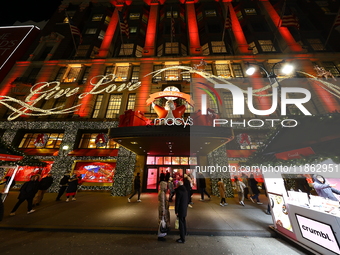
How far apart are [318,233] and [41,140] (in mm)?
21104

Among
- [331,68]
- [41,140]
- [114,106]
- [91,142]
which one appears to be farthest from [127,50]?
[331,68]

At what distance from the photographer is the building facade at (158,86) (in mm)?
11500

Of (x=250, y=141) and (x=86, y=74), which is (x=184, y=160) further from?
(x=86, y=74)

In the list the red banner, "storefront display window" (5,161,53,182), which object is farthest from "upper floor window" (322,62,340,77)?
"storefront display window" (5,161,53,182)

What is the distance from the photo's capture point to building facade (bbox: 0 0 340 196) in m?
11.5

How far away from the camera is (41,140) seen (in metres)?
14.5

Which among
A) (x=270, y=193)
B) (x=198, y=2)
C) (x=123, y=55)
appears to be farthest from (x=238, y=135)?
(x=198, y=2)

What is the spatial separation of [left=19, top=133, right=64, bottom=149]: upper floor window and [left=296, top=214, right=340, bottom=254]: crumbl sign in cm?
1929

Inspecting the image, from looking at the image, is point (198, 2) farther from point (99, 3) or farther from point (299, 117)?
point (299, 117)

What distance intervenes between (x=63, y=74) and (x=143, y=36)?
1378cm

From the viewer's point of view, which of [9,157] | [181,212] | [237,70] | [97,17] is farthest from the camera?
[97,17]

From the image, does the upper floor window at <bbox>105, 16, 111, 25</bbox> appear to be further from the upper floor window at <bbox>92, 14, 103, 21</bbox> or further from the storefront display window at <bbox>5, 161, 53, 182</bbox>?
the storefront display window at <bbox>5, 161, 53, 182</bbox>

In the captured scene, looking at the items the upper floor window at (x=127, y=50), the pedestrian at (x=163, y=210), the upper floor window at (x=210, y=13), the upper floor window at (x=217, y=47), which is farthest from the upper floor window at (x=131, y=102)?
the upper floor window at (x=210, y=13)

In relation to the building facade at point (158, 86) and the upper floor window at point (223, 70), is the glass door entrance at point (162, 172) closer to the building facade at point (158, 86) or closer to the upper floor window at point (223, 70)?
the building facade at point (158, 86)
